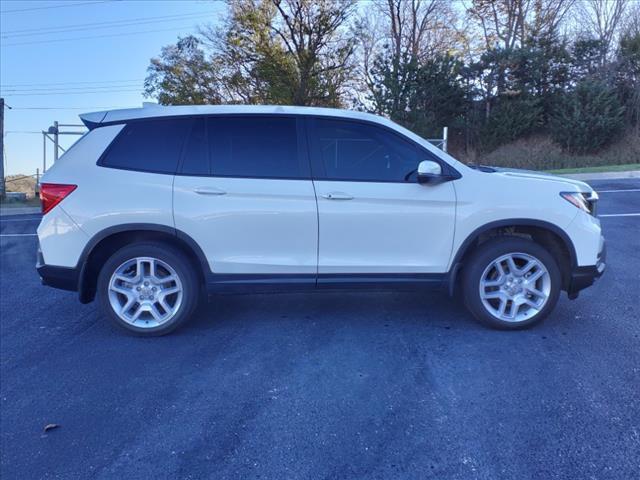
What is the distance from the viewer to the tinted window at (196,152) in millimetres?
4324

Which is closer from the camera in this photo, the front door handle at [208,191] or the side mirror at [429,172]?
the side mirror at [429,172]

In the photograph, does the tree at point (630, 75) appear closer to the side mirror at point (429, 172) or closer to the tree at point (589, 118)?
the tree at point (589, 118)

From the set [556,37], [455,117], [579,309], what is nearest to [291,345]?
[579,309]

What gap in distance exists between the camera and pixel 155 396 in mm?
3436

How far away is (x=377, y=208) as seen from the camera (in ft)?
13.9

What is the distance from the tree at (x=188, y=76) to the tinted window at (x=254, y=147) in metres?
28.4

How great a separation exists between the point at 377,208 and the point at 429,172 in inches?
19.9

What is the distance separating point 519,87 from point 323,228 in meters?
22.4

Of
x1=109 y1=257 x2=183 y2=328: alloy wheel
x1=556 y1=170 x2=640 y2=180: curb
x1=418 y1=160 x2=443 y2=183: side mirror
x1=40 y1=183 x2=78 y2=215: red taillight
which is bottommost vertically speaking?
x1=109 y1=257 x2=183 y2=328: alloy wheel

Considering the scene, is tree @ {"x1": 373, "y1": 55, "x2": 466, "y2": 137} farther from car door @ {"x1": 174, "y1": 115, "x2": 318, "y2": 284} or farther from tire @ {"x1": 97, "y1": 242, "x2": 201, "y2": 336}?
A: tire @ {"x1": 97, "y1": 242, "x2": 201, "y2": 336}

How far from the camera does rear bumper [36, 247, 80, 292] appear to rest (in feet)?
14.2

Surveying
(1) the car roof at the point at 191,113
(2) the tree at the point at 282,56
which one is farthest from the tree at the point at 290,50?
(1) the car roof at the point at 191,113

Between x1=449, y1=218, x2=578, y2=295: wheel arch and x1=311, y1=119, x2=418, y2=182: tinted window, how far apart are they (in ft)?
2.48

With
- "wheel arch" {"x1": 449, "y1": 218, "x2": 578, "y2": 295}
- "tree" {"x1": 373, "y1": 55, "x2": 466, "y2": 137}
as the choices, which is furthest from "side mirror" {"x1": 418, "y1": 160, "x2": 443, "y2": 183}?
"tree" {"x1": 373, "y1": 55, "x2": 466, "y2": 137}
